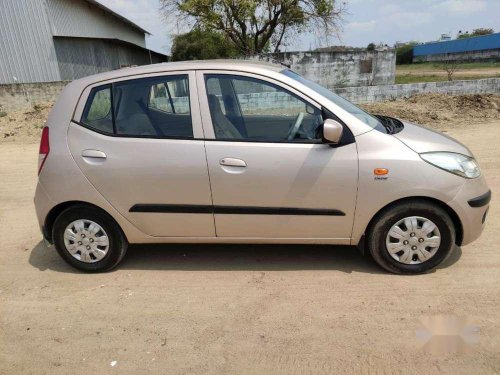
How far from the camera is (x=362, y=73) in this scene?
56.6 ft

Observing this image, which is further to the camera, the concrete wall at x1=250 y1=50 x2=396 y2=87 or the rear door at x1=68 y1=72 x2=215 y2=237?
the concrete wall at x1=250 y1=50 x2=396 y2=87

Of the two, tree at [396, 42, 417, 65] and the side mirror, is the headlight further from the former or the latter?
tree at [396, 42, 417, 65]

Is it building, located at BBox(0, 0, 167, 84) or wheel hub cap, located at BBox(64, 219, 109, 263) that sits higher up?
building, located at BBox(0, 0, 167, 84)

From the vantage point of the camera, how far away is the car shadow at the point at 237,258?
3793mm

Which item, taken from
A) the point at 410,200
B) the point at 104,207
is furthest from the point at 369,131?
the point at 104,207

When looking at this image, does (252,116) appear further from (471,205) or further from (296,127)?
(471,205)

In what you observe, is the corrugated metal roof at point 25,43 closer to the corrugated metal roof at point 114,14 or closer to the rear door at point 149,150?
the corrugated metal roof at point 114,14

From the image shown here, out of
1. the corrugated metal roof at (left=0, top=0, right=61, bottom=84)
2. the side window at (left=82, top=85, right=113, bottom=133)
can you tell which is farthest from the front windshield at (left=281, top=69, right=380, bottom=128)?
the corrugated metal roof at (left=0, top=0, right=61, bottom=84)

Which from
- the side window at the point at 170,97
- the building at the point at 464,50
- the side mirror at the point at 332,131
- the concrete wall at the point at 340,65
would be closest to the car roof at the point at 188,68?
the side window at the point at 170,97

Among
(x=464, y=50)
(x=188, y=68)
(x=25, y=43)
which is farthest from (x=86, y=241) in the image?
(x=464, y=50)

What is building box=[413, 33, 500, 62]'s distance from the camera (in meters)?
43.1

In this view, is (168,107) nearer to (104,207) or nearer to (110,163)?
(110,163)

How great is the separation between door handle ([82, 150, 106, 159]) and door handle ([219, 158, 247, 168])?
1.02m

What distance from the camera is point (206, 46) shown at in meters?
25.7
